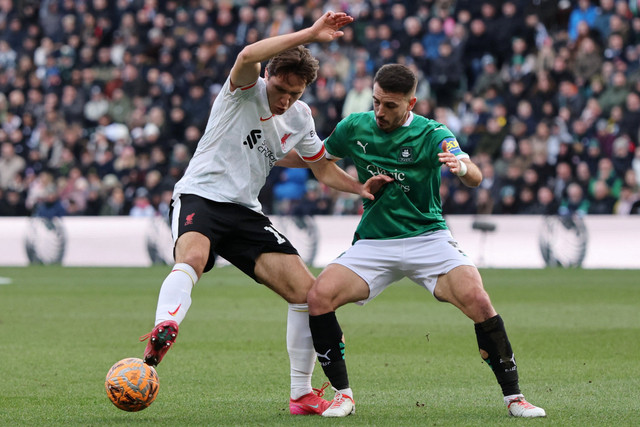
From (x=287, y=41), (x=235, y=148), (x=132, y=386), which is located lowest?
(x=132, y=386)

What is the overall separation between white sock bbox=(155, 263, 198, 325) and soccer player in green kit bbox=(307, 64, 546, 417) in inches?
29.5

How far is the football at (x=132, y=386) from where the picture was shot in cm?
544

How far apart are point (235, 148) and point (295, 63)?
61cm

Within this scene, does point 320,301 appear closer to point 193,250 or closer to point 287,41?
point 193,250

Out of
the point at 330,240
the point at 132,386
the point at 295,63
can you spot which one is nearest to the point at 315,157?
the point at 295,63

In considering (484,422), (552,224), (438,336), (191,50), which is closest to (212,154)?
(484,422)

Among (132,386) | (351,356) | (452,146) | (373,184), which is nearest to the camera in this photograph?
(132,386)

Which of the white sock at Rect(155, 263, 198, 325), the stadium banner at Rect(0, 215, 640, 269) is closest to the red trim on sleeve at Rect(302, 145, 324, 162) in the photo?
the white sock at Rect(155, 263, 198, 325)

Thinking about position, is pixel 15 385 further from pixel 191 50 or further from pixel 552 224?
pixel 191 50

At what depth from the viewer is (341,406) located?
5.86m

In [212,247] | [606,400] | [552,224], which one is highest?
[212,247]

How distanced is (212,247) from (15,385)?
1945mm

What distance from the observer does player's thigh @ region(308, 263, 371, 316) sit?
5980 millimetres

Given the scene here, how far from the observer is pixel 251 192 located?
6180 millimetres
